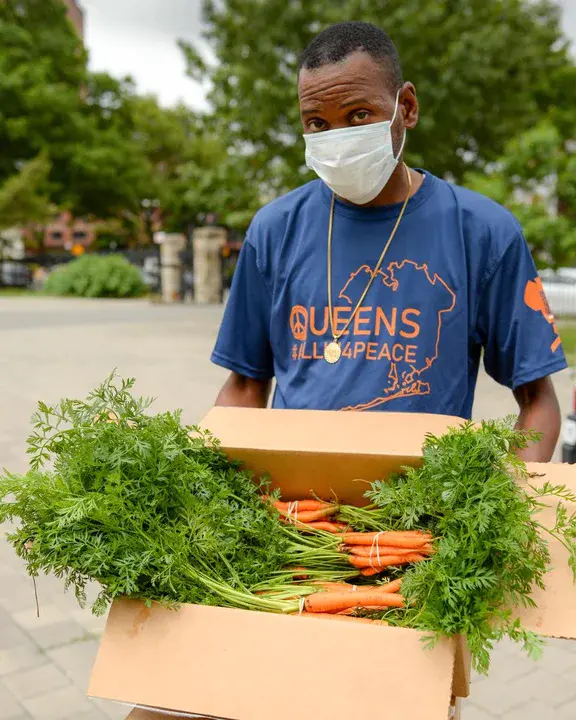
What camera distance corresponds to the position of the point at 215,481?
179 cm

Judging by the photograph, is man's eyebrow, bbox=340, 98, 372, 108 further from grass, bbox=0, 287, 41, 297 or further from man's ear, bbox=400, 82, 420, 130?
grass, bbox=0, 287, 41, 297

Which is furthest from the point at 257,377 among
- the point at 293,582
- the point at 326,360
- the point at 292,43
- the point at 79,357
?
the point at 292,43

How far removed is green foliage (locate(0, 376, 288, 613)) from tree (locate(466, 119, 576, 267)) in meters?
13.2

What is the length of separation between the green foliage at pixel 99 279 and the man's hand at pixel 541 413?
26163mm

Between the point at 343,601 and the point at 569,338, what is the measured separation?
15.0 meters

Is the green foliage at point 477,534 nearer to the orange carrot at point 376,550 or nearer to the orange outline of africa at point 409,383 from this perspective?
the orange carrot at point 376,550

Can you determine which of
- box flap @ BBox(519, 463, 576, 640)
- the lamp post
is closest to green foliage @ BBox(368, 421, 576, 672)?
box flap @ BBox(519, 463, 576, 640)

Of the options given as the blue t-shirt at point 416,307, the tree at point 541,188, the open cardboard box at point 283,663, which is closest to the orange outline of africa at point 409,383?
the blue t-shirt at point 416,307

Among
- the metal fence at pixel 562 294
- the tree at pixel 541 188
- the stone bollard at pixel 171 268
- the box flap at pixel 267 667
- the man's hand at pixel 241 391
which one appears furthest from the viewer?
the stone bollard at pixel 171 268

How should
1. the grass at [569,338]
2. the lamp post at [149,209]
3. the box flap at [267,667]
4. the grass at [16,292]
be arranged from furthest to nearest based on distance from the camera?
the lamp post at [149,209]
the grass at [16,292]
the grass at [569,338]
the box flap at [267,667]

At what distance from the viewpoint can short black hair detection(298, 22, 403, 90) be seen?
207cm

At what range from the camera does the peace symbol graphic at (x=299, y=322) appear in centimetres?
222

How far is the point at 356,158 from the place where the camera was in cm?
216

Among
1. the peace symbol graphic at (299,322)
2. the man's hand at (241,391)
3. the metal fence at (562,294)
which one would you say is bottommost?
the metal fence at (562,294)
